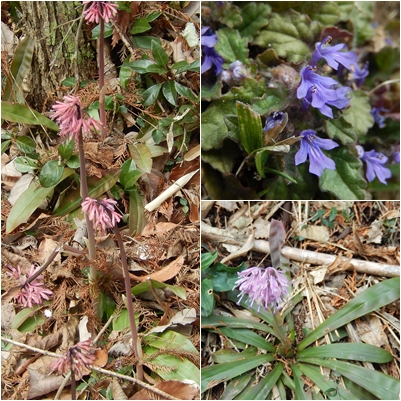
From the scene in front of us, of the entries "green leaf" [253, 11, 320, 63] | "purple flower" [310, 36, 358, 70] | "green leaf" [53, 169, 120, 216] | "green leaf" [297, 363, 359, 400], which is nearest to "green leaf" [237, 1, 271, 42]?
"green leaf" [253, 11, 320, 63]

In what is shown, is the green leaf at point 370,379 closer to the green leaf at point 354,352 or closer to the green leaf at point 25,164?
the green leaf at point 354,352

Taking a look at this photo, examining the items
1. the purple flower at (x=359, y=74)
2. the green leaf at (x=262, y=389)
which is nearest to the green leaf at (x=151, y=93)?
the purple flower at (x=359, y=74)

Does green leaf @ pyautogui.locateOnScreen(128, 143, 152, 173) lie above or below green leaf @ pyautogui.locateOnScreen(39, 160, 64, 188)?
below

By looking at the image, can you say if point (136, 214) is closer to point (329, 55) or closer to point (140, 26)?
point (140, 26)

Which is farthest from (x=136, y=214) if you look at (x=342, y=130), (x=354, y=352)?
(x=354, y=352)

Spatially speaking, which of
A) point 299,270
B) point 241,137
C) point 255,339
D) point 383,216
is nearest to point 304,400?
point 255,339

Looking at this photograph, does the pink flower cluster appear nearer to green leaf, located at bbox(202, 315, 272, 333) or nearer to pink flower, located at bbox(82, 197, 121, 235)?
pink flower, located at bbox(82, 197, 121, 235)
